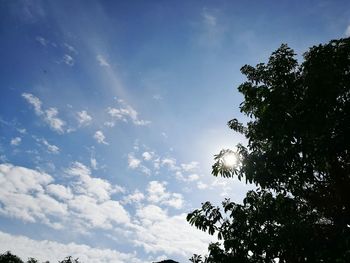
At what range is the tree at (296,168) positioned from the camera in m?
9.40

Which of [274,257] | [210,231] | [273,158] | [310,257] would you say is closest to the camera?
[310,257]

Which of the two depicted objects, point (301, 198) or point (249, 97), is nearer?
point (249, 97)

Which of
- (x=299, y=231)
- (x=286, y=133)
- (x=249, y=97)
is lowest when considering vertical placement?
(x=299, y=231)

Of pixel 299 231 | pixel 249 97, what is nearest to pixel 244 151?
pixel 249 97

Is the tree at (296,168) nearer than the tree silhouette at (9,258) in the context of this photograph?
Yes

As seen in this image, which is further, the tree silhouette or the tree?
the tree silhouette

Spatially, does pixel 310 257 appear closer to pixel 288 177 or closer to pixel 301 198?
pixel 288 177

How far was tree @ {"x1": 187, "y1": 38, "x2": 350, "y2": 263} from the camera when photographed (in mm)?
9398

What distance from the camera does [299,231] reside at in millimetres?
9133

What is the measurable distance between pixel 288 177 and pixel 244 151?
1927mm

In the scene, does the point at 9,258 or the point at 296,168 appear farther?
the point at 9,258

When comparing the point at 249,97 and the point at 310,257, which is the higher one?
the point at 249,97

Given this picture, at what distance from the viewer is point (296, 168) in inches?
461

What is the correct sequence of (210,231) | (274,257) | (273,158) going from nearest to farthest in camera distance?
(274,257), (210,231), (273,158)
